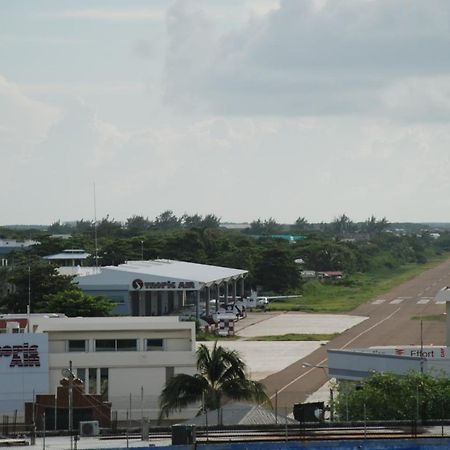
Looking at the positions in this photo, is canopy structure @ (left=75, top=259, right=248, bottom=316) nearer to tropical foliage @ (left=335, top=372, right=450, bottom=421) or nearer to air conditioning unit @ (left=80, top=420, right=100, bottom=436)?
tropical foliage @ (left=335, top=372, right=450, bottom=421)

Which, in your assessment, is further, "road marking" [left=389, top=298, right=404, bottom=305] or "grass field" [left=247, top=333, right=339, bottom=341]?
"road marking" [left=389, top=298, right=404, bottom=305]

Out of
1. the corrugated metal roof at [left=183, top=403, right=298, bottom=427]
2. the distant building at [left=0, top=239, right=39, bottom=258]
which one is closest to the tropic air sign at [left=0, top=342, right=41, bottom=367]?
the corrugated metal roof at [left=183, top=403, right=298, bottom=427]

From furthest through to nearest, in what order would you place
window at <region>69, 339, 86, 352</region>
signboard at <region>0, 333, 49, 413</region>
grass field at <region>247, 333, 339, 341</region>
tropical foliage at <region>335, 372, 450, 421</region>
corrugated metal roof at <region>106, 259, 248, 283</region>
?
corrugated metal roof at <region>106, 259, 248, 283</region> → grass field at <region>247, 333, 339, 341</region> → window at <region>69, 339, 86, 352</region> → signboard at <region>0, 333, 49, 413</region> → tropical foliage at <region>335, 372, 450, 421</region>

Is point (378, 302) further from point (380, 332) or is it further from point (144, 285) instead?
point (144, 285)

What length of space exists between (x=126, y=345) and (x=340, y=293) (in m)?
92.2

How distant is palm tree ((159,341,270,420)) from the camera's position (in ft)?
135

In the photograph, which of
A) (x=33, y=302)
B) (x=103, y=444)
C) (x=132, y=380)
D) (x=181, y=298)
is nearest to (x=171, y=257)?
(x=181, y=298)

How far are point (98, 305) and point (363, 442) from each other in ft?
168

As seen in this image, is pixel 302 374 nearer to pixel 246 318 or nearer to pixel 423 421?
pixel 423 421

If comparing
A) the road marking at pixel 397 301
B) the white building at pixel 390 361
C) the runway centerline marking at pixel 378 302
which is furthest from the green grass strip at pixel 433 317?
the white building at pixel 390 361

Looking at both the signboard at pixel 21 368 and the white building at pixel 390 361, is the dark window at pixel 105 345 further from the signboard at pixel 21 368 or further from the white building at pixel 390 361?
the white building at pixel 390 361

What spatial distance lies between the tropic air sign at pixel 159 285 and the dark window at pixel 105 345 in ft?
154

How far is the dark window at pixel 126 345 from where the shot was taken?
5175cm

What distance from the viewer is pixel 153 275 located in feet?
329
